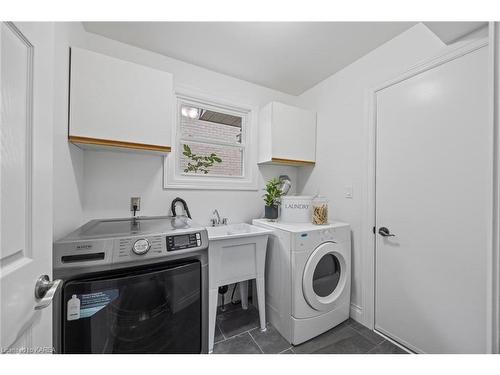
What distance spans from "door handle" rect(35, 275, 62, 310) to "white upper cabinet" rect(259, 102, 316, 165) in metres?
1.81

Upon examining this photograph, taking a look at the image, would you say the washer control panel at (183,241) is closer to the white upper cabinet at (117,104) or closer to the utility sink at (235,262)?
the utility sink at (235,262)

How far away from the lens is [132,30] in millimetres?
1529

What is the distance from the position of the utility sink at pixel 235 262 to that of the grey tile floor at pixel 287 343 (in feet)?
0.36

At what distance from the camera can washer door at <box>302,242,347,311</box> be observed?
1.54 meters

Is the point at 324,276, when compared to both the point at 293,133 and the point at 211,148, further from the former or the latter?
the point at 211,148

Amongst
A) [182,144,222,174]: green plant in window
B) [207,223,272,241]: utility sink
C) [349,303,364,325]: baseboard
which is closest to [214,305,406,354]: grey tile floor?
[349,303,364,325]: baseboard

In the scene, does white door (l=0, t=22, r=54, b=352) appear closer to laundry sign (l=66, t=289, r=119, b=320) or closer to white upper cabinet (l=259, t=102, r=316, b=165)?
laundry sign (l=66, t=289, r=119, b=320)

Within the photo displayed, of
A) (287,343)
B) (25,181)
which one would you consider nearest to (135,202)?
(25,181)

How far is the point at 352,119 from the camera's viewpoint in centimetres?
188

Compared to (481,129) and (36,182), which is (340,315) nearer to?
(481,129)

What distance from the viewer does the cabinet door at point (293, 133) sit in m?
2.09

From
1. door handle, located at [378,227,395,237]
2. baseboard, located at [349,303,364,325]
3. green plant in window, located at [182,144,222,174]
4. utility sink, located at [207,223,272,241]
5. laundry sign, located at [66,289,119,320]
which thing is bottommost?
baseboard, located at [349,303,364,325]

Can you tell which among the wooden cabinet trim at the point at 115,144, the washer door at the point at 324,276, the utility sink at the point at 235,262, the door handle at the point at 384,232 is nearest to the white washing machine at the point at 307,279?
the washer door at the point at 324,276

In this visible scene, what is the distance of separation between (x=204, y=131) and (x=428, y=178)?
2.01m
